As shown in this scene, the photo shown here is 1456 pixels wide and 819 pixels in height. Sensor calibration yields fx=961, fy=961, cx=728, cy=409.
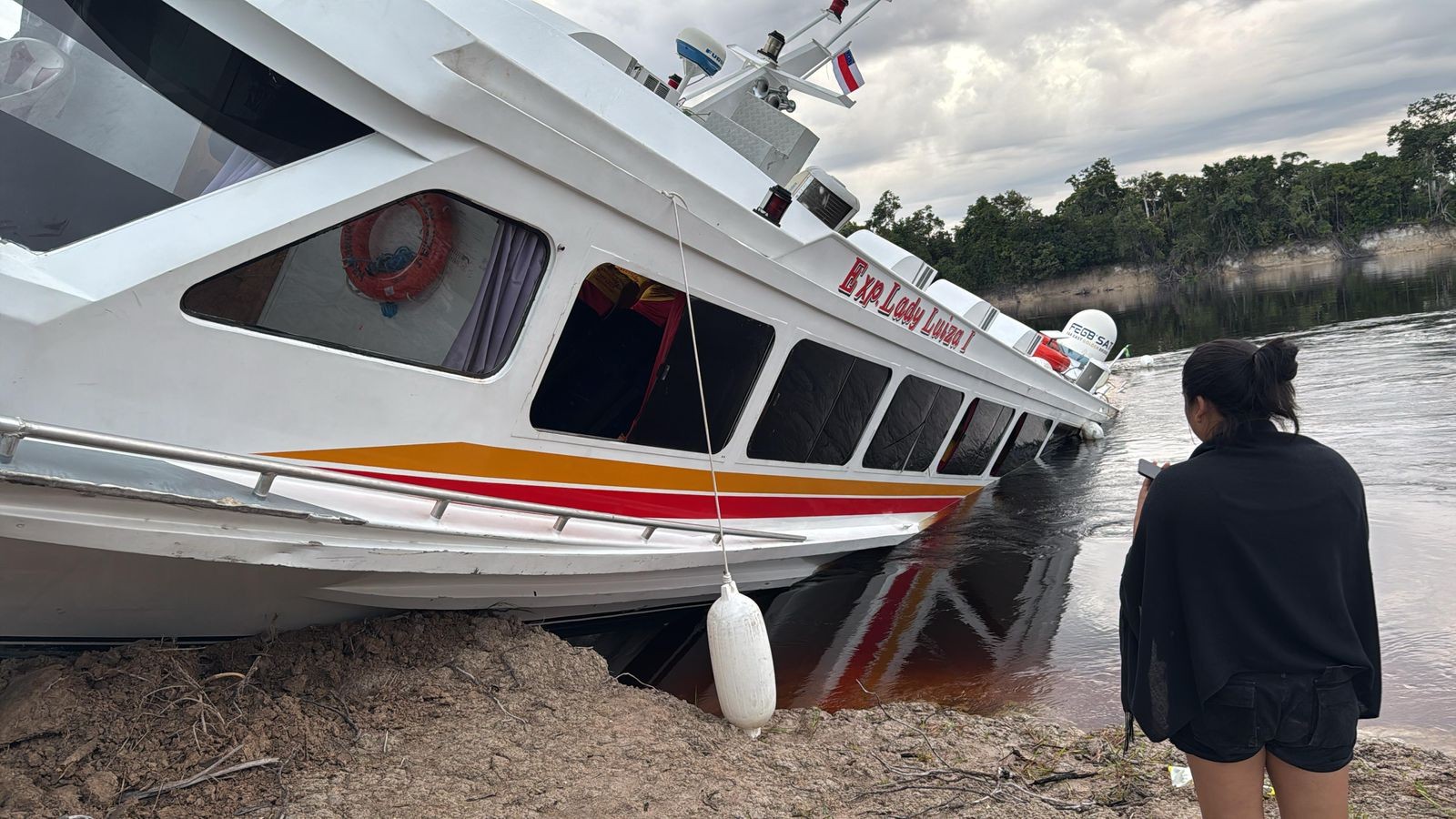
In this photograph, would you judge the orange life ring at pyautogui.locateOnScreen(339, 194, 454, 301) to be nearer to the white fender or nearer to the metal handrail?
the metal handrail

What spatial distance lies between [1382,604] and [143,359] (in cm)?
645

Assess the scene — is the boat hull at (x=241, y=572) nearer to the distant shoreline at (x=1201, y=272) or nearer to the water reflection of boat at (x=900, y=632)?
the water reflection of boat at (x=900, y=632)

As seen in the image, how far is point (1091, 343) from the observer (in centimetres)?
1381

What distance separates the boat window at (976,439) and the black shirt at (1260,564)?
238 inches

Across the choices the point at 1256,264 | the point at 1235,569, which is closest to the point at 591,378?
the point at 1235,569

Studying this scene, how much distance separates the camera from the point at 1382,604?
569 cm

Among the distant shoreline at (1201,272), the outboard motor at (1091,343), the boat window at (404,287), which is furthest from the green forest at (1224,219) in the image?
the boat window at (404,287)

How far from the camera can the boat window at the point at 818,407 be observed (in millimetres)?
5820

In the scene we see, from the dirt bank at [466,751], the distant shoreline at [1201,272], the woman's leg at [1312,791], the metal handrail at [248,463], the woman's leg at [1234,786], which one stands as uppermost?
the distant shoreline at [1201,272]

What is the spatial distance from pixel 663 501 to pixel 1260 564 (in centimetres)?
333

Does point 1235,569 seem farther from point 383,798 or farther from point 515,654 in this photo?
point 515,654

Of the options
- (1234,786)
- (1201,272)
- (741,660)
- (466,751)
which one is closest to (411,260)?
(466,751)

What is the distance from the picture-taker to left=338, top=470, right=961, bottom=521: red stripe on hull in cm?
407

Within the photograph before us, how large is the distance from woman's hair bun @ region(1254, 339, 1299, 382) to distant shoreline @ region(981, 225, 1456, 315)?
64.1 metres
